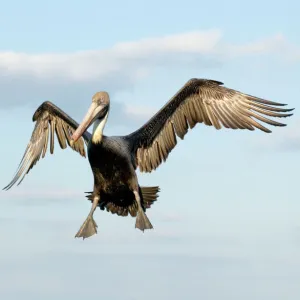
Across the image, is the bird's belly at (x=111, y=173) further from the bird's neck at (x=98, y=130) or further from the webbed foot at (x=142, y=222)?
the webbed foot at (x=142, y=222)

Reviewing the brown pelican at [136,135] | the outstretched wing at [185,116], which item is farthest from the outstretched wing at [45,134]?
the outstretched wing at [185,116]

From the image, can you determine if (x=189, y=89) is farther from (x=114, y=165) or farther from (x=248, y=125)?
(x=114, y=165)

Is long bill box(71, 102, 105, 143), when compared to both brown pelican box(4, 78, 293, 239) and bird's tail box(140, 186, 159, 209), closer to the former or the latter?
brown pelican box(4, 78, 293, 239)

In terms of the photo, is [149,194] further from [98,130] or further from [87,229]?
[98,130]

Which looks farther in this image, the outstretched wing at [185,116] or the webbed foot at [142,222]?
the outstretched wing at [185,116]

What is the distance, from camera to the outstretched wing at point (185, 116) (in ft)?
44.7

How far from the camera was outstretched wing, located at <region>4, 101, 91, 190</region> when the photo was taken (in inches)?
584

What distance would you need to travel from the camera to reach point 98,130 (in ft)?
40.4

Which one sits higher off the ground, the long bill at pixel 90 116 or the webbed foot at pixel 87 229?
the long bill at pixel 90 116

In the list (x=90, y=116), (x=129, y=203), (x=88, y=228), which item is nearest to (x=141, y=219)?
(x=129, y=203)

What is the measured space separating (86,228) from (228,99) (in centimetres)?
301

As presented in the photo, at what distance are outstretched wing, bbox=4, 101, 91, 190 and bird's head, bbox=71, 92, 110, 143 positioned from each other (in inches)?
93.2

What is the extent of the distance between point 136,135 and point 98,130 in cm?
134

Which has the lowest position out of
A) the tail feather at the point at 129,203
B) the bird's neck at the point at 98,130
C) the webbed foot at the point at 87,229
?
the webbed foot at the point at 87,229
